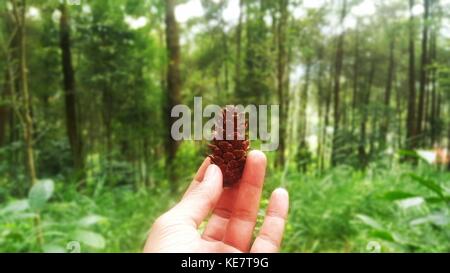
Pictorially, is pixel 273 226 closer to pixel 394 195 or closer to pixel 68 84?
pixel 394 195

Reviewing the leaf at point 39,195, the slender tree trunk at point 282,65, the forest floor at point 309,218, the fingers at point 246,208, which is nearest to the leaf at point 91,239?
the forest floor at point 309,218

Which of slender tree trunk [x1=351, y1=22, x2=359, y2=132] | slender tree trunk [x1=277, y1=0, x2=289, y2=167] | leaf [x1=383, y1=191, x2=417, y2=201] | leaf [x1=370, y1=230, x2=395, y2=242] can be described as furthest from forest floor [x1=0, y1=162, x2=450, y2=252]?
slender tree trunk [x1=351, y1=22, x2=359, y2=132]

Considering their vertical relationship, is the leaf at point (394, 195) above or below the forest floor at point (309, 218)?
above

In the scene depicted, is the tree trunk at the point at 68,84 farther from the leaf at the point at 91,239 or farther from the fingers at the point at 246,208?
the fingers at the point at 246,208

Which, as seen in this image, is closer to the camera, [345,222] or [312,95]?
[345,222]

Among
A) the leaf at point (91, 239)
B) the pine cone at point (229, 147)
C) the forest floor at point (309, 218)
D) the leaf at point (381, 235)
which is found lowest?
the forest floor at point (309, 218)
